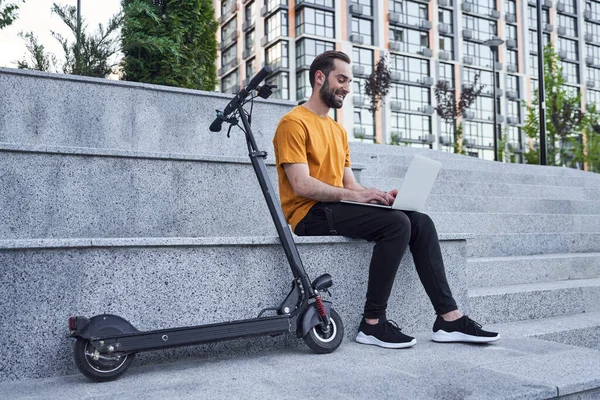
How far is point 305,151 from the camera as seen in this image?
137 inches

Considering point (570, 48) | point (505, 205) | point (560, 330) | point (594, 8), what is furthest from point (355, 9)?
point (560, 330)

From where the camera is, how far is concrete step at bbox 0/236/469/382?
2.74 m

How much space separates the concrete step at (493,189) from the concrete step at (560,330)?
7.56ft

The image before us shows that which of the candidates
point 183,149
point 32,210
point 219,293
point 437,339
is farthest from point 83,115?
point 437,339

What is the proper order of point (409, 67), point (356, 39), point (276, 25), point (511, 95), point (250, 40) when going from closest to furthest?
point (356, 39) → point (276, 25) → point (409, 67) → point (250, 40) → point (511, 95)

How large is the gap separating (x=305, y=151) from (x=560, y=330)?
7.44 ft

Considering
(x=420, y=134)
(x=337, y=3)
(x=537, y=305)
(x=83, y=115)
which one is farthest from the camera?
(x=420, y=134)

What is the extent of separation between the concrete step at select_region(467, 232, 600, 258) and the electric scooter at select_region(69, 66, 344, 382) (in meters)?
2.64

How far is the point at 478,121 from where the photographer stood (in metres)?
51.2

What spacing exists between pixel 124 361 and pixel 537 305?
330cm

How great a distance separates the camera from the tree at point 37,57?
7.70 metres

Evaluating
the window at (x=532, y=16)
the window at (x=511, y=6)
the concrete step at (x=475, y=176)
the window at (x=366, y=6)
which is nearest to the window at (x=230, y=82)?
the window at (x=366, y=6)

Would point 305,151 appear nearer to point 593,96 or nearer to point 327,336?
point 327,336

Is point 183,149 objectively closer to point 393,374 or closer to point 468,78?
point 393,374
